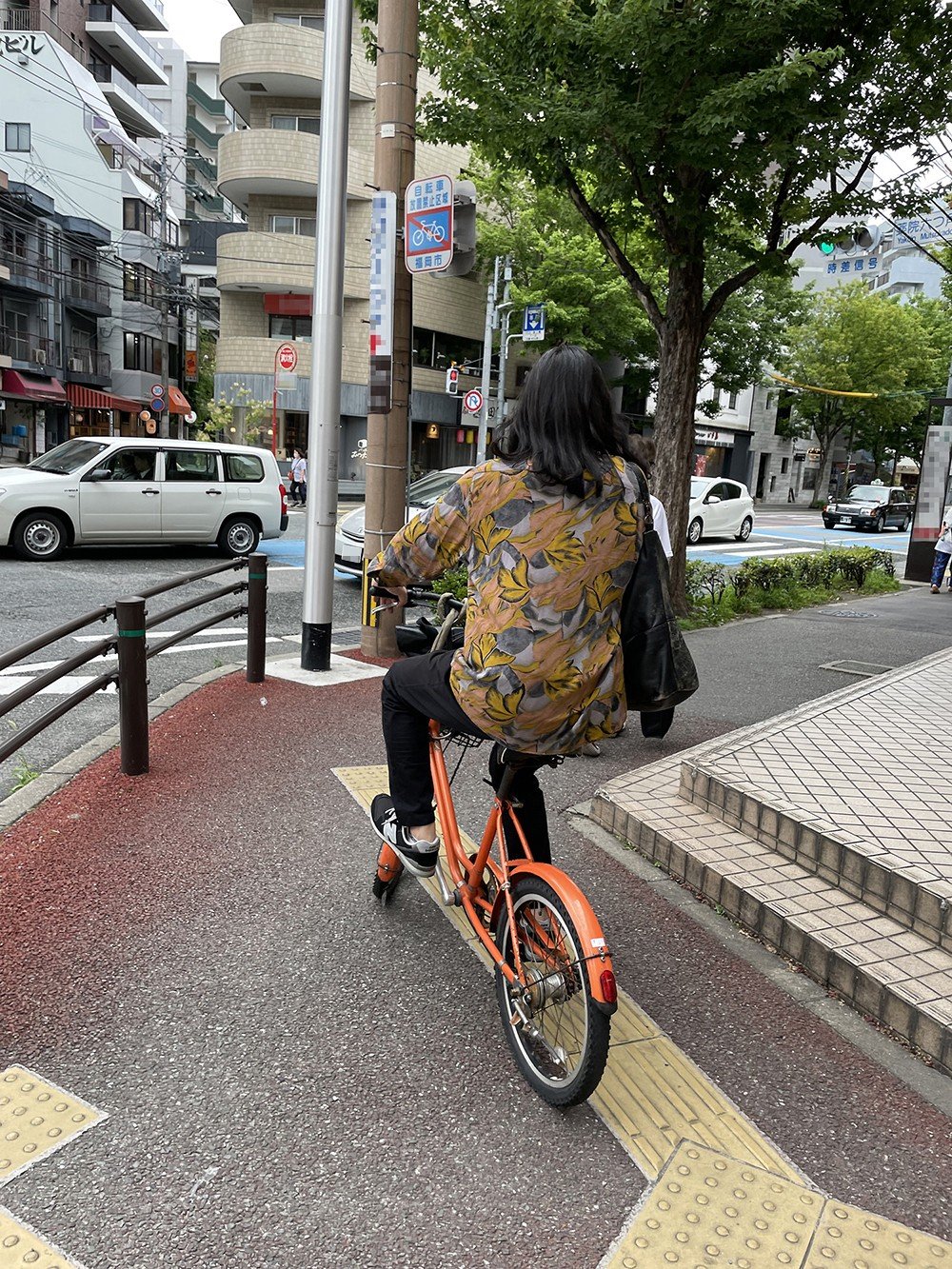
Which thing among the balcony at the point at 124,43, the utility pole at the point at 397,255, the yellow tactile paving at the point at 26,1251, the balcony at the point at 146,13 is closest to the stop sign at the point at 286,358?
the utility pole at the point at 397,255

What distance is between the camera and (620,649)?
258 cm

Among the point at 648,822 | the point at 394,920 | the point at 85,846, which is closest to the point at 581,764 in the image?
the point at 648,822

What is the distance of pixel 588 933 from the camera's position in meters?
2.30

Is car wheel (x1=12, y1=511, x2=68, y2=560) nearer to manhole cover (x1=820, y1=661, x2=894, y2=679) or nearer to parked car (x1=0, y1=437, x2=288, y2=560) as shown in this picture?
parked car (x1=0, y1=437, x2=288, y2=560)

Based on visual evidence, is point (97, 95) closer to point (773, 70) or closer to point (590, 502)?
point (773, 70)

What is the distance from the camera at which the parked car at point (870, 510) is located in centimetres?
3300

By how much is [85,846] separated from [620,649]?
259 centimetres

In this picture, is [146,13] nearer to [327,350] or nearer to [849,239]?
[849,239]

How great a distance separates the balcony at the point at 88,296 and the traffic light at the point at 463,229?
115ft

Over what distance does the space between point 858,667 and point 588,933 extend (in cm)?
711

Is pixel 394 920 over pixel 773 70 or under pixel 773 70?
under

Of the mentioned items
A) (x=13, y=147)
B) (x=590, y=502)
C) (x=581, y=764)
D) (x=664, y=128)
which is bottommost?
(x=581, y=764)

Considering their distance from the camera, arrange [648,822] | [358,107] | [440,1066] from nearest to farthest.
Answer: [440,1066]
[648,822]
[358,107]

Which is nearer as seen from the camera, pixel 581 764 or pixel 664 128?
pixel 581 764
